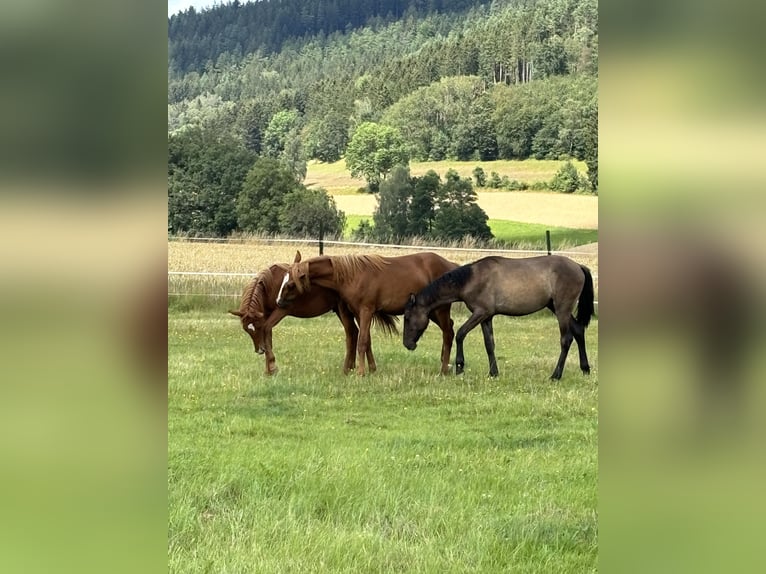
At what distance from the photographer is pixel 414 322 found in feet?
28.3

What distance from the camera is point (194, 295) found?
52.4 feet

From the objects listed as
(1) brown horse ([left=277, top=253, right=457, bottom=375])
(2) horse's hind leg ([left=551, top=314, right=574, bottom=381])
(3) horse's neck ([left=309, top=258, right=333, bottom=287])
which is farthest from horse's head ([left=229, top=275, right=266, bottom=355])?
(2) horse's hind leg ([left=551, top=314, right=574, bottom=381])

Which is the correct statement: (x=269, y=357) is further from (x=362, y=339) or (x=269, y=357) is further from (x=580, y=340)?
(x=580, y=340)

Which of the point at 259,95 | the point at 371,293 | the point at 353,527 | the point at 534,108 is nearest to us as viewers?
the point at 353,527

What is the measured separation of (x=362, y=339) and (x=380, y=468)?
382 centimetres

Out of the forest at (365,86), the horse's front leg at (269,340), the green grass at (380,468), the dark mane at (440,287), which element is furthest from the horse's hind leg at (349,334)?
the forest at (365,86)

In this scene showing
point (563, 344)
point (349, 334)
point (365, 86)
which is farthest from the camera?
point (365, 86)

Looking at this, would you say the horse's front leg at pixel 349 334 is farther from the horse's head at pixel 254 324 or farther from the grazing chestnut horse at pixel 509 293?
the horse's head at pixel 254 324

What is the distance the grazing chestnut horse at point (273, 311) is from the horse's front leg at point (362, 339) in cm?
16
